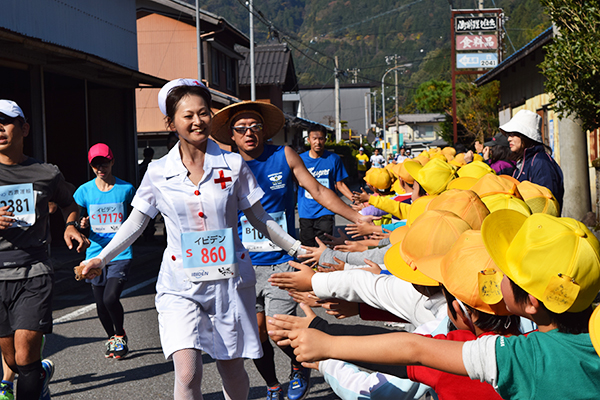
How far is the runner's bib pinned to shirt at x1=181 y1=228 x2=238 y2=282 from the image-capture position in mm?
3609

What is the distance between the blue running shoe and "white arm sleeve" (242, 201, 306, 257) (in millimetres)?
1174

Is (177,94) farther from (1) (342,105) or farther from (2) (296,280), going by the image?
(1) (342,105)

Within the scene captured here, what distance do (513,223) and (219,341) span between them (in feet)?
6.31

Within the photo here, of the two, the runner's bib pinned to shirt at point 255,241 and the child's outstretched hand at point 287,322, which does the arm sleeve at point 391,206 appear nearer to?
the runner's bib pinned to shirt at point 255,241

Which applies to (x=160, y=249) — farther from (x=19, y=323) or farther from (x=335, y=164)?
(x=19, y=323)

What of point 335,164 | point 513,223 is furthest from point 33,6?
point 513,223

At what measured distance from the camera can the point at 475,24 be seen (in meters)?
31.0

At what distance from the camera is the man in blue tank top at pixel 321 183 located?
30.8 feet

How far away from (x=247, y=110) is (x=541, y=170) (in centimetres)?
347

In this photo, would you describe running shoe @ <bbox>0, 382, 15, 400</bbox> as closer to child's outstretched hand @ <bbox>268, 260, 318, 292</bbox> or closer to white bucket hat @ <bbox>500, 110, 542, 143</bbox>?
child's outstretched hand @ <bbox>268, 260, 318, 292</bbox>

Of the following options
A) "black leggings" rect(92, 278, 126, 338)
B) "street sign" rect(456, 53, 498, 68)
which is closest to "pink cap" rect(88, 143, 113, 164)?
"black leggings" rect(92, 278, 126, 338)

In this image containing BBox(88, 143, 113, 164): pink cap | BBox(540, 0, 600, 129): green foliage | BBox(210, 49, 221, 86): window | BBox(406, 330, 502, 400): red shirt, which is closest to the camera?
BBox(406, 330, 502, 400): red shirt

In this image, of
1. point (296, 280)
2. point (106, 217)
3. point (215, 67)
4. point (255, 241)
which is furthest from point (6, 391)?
point (215, 67)

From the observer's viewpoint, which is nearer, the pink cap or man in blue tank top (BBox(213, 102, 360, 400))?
man in blue tank top (BBox(213, 102, 360, 400))
